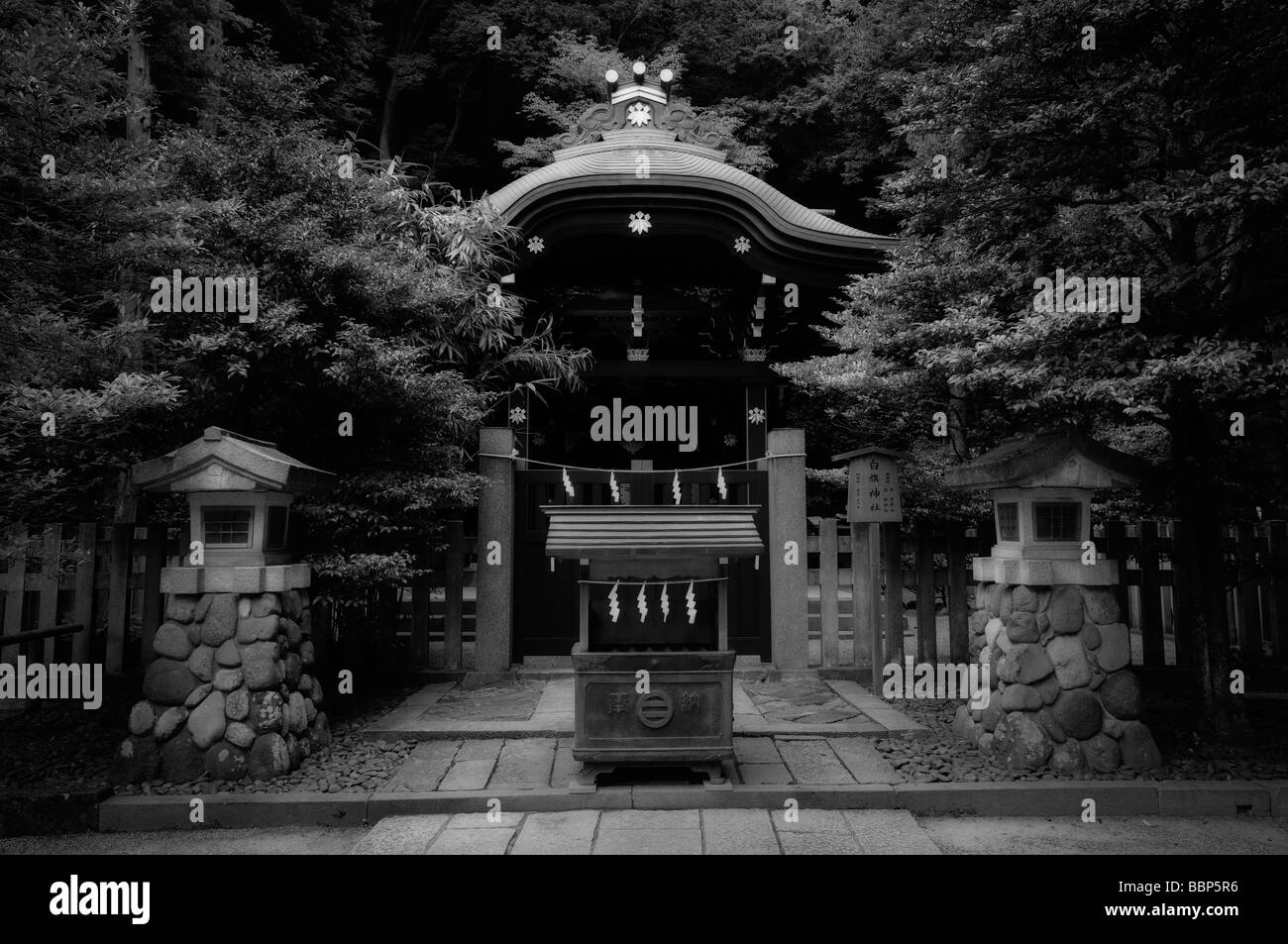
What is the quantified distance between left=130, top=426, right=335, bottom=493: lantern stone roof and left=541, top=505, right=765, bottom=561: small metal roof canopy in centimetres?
183

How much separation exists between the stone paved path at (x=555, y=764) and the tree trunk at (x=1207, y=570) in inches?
101

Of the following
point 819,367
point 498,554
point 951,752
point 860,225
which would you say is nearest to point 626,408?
point 819,367

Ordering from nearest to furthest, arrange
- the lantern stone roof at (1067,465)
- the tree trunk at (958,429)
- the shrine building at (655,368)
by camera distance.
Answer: the lantern stone roof at (1067,465)
the shrine building at (655,368)
the tree trunk at (958,429)

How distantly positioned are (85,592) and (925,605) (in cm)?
751

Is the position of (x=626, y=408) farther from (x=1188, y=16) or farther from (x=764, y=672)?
(x=1188, y=16)

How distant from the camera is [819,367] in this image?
377 inches

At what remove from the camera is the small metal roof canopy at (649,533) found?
16.3 ft

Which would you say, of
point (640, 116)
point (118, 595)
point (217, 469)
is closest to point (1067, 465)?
point (217, 469)

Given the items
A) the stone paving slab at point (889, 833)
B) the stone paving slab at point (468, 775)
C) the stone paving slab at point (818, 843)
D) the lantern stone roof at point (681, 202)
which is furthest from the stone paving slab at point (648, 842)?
the lantern stone roof at point (681, 202)

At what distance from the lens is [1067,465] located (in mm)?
5328

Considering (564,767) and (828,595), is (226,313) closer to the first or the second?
(564,767)

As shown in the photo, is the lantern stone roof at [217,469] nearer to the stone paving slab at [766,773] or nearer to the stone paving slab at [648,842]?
the stone paving slab at [648,842]

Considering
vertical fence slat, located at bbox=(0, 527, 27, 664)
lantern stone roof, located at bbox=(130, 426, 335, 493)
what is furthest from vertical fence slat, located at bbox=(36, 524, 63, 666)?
lantern stone roof, located at bbox=(130, 426, 335, 493)

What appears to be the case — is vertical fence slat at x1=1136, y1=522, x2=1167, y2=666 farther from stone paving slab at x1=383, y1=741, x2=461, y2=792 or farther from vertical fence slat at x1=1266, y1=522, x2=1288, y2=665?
stone paving slab at x1=383, y1=741, x2=461, y2=792
